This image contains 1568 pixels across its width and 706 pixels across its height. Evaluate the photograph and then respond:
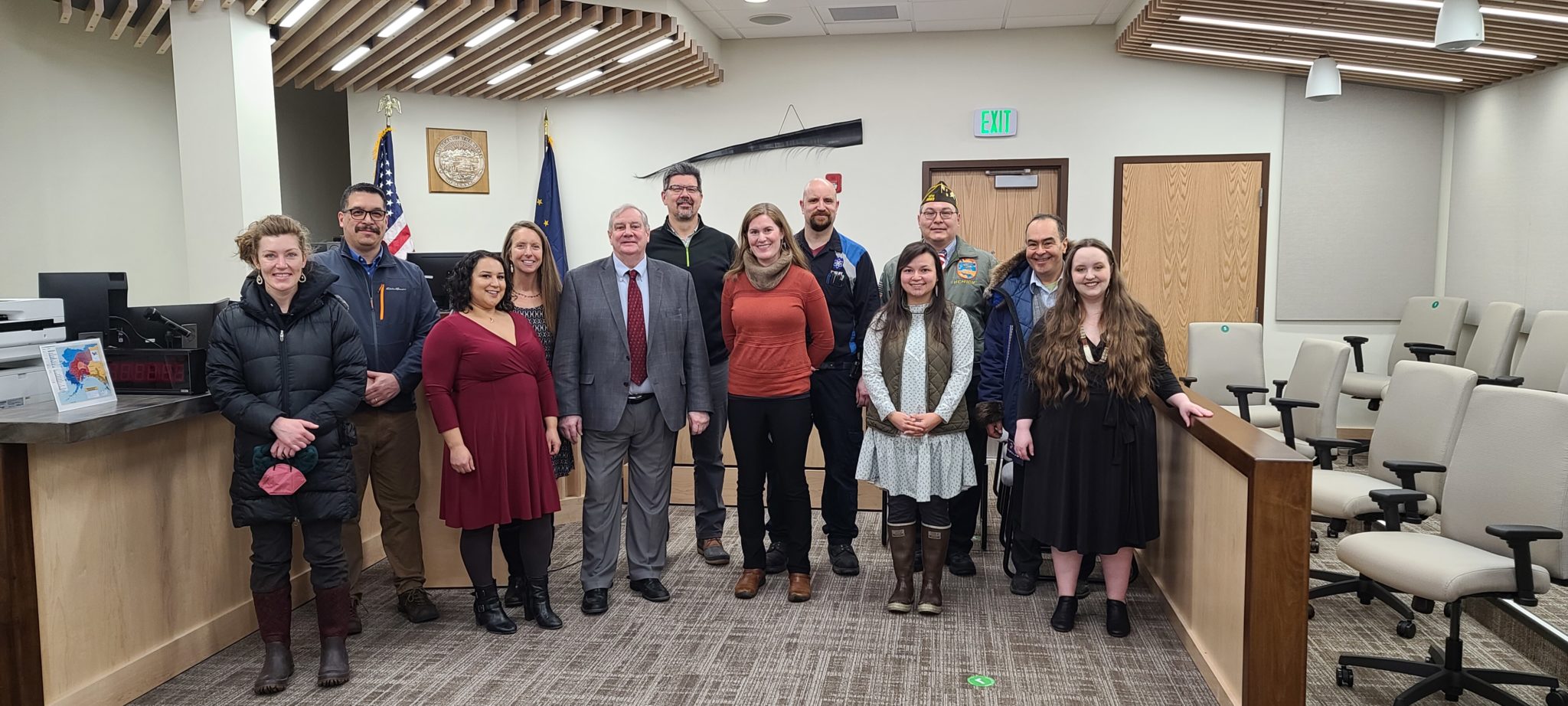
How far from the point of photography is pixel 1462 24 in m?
4.09

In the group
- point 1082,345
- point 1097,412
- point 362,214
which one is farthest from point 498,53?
point 1097,412

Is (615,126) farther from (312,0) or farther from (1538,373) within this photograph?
(1538,373)

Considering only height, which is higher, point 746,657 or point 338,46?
point 338,46

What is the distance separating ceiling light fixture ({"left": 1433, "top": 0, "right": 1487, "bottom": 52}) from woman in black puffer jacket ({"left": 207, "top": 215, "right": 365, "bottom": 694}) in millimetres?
4560

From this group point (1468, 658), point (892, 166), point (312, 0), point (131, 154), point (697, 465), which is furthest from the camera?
point (892, 166)

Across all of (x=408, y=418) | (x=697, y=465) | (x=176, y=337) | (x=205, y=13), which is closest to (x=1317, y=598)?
(x=697, y=465)

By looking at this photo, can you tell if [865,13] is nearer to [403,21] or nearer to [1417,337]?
[403,21]

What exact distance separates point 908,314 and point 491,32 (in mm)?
3817

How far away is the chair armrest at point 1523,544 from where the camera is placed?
260 centimetres

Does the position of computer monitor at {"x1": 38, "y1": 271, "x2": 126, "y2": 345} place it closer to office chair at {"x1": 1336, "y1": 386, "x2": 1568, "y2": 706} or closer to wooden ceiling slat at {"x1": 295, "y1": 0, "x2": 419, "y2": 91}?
wooden ceiling slat at {"x1": 295, "y1": 0, "x2": 419, "y2": 91}

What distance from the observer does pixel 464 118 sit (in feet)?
26.0

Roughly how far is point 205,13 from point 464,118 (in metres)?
2.66

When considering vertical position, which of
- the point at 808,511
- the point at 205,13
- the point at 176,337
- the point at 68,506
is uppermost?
the point at 205,13

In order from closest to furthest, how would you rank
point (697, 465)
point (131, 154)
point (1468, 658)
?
point (1468, 658) → point (697, 465) → point (131, 154)
